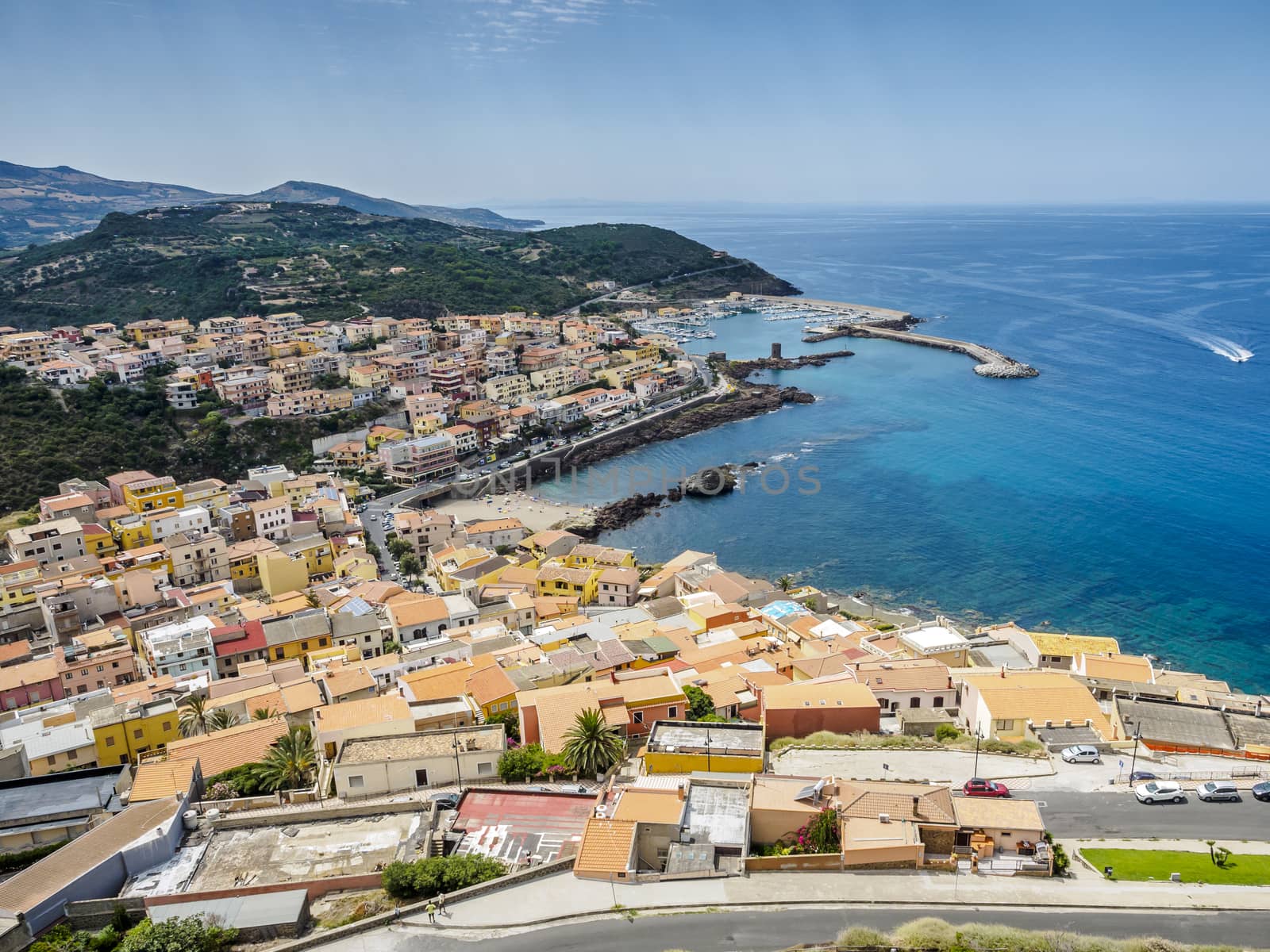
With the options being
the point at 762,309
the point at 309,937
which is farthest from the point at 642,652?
the point at 762,309

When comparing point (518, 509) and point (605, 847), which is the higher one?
point (605, 847)

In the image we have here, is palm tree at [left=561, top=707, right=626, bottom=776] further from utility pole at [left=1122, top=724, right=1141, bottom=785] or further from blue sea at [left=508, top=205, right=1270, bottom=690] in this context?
blue sea at [left=508, top=205, right=1270, bottom=690]

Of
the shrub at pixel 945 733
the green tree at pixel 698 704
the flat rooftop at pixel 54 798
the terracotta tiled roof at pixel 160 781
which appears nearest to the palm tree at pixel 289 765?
the terracotta tiled roof at pixel 160 781

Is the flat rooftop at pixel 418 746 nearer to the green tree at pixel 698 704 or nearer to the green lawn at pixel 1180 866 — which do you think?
the green tree at pixel 698 704

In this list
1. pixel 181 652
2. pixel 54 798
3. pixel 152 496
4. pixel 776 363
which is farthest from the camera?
pixel 776 363

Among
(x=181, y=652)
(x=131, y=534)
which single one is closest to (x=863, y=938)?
(x=181, y=652)

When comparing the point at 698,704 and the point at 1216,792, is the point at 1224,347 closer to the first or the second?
the point at 1216,792
